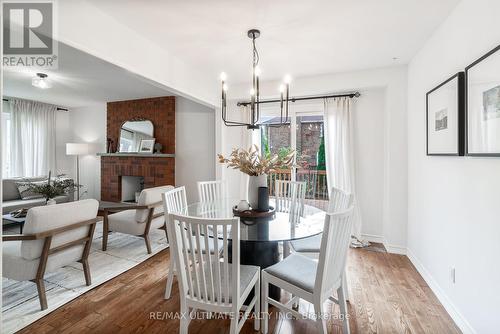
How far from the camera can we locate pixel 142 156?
5109mm

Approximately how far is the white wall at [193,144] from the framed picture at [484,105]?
12.2ft

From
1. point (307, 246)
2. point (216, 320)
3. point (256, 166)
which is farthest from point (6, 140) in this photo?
point (307, 246)

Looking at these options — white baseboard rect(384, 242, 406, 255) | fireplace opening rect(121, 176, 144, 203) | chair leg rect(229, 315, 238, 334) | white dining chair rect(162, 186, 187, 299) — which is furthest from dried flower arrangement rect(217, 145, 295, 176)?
fireplace opening rect(121, 176, 144, 203)

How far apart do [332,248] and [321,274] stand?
0.57ft

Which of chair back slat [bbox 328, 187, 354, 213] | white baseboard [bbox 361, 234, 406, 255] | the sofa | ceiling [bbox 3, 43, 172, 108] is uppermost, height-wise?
ceiling [bbox 3, 43, 172, 108]

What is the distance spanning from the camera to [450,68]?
2.12 meters

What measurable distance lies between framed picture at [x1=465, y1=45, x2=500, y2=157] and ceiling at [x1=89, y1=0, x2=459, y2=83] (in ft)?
2.40

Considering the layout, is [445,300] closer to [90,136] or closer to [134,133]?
[134,133]

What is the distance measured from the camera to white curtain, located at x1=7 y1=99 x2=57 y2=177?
5.23 m

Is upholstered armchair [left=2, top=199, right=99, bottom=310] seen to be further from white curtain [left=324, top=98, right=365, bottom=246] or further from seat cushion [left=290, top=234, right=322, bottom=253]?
white curtain [left=324, top=98, right=365, bottom=246]

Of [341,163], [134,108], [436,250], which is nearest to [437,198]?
[436,250]

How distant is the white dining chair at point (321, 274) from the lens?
1495mm

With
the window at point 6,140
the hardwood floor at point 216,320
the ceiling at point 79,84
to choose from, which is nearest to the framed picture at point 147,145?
the ceiling at point 79,84

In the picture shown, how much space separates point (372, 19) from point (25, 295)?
159 inches
